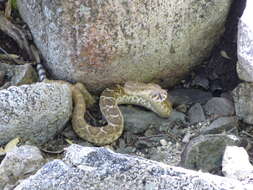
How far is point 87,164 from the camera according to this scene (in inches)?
149

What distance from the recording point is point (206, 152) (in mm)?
4930

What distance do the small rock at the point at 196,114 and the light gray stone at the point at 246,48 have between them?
28.8 inches

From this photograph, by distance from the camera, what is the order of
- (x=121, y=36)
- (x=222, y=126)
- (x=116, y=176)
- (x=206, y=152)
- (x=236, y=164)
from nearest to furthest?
(x=116, y=176)
(x=236, y=164)
(x=206, y=152)
(x=222, y=126)
(x=121, y=36)

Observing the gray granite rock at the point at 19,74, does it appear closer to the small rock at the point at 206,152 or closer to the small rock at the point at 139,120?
the small rock at the point at 139,120

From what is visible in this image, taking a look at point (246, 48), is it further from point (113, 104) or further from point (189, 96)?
point (113, 104)

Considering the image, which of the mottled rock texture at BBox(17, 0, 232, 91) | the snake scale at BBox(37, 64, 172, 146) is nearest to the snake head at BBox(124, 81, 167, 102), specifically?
the snake scale at BBox(37, 64, 172, 146)

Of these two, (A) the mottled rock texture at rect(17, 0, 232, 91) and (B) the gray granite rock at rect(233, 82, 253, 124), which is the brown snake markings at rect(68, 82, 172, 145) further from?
(B) the gray granite rock at rect(233, 82, 253, 124)

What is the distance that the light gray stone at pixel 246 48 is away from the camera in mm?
5148

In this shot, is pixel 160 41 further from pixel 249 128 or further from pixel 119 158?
pixel 119 158

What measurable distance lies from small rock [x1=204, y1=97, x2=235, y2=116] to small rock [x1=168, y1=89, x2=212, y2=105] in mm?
156

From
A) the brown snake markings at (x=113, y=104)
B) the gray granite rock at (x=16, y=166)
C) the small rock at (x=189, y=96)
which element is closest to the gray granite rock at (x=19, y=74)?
the brown snake markings at (x=113, y=104)

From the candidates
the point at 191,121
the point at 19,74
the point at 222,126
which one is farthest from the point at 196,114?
the point at 19,74

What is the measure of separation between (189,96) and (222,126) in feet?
2.49

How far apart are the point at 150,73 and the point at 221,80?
0.87 meters
